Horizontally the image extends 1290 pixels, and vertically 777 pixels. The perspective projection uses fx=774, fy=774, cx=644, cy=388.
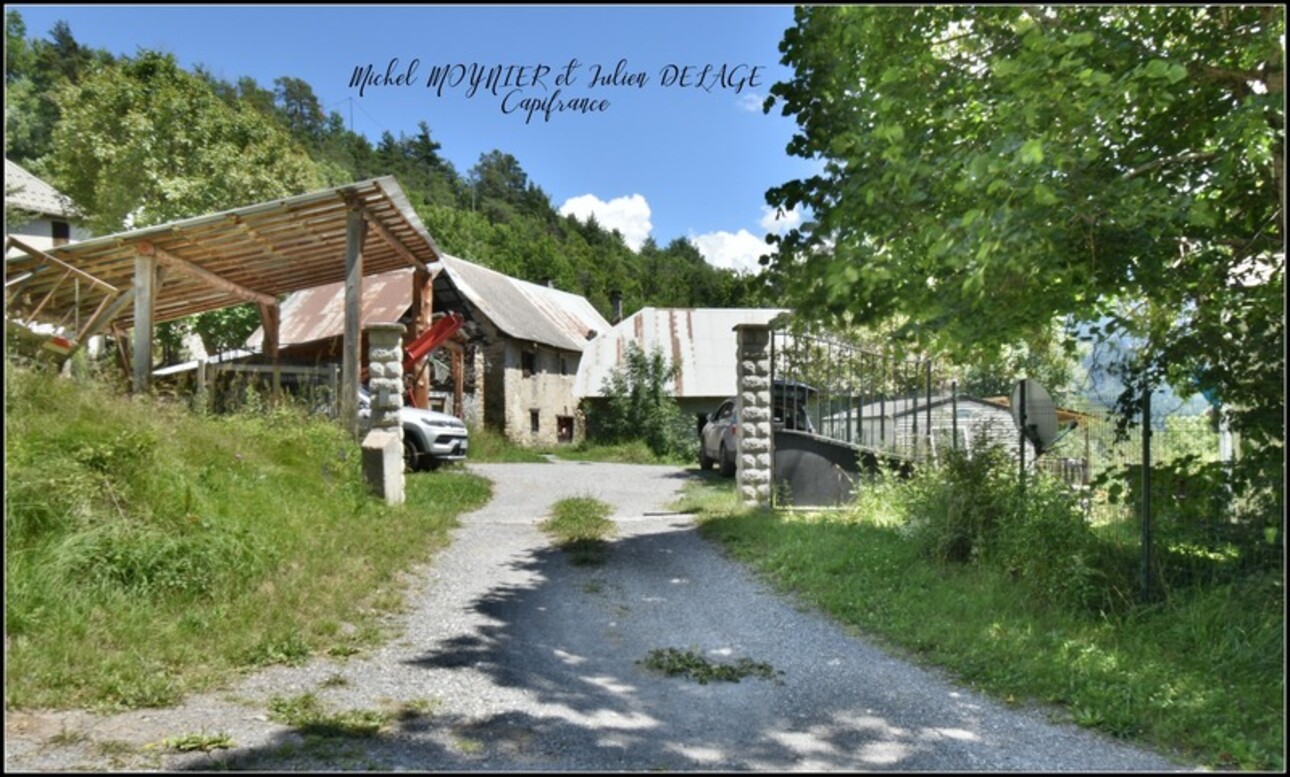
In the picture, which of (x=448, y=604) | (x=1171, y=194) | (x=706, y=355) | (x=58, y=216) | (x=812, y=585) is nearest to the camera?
(x=1171, y=194)

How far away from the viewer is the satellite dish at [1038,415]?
27.9 ft

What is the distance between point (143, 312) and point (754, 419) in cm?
987

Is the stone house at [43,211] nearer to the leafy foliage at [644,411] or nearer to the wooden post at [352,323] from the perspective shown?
→ the leafy foliage at [644,411]

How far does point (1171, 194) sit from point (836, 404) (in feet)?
22.6

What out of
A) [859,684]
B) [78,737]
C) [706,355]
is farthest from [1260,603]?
[706,355]

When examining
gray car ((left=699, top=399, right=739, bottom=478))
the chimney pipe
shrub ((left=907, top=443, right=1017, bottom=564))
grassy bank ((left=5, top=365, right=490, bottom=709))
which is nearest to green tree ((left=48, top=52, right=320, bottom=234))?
gray car ((left=699, top=399, right=739, bottom=478))

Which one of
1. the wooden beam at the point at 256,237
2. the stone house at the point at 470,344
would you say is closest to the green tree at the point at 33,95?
the stone house at the point at 470,344

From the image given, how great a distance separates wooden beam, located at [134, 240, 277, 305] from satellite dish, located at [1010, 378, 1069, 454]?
508 inches

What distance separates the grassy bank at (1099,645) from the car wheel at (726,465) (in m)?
9.17

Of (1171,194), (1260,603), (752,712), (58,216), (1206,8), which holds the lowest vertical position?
(752,712)

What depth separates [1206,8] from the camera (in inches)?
231

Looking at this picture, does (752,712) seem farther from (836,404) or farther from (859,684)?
(836,404)

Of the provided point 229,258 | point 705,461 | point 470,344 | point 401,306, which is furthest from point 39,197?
point 705,461

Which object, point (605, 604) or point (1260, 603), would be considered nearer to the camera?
point (1260, 603)
